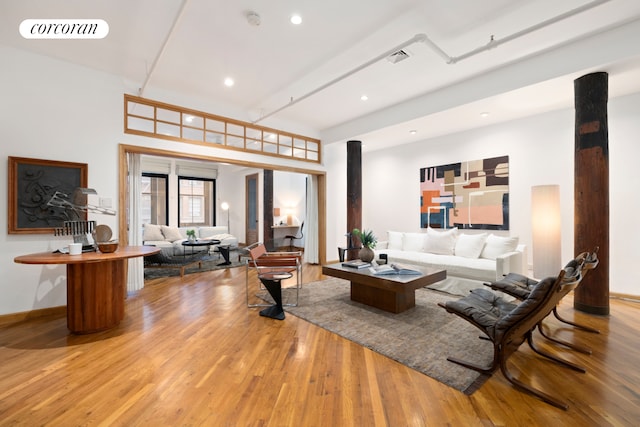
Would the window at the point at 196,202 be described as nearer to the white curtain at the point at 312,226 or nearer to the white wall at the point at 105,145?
the white curtain at the point at 312,226

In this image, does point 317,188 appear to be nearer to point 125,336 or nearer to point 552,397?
point 125,336

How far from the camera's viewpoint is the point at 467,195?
5.56 meters

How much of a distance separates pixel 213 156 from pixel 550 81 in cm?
500

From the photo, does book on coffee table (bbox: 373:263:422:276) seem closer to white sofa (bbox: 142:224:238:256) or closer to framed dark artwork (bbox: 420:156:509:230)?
framed dark artwork (bbox: 420:156:509:230)

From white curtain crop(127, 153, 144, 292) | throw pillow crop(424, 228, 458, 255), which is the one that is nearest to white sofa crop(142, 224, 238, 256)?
white curtain crop(127, 153, 144, 292)

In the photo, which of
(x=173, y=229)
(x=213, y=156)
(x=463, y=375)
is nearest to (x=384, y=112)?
(x=213, y=156)

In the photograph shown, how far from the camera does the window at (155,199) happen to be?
8.89m

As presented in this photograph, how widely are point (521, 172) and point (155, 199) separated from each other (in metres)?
9.64

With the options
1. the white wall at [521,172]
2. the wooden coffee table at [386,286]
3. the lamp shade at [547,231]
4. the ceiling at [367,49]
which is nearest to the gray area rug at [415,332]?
the wooden coffee table at [386,286]

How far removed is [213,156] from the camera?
197 inches

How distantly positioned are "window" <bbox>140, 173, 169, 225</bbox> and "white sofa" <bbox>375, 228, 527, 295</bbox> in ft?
23.2

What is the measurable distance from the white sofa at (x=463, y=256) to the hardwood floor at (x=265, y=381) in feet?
3.21

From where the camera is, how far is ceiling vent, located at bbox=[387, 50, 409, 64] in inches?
135

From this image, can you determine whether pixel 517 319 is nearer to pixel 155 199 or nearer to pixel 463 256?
pixel 463 256
